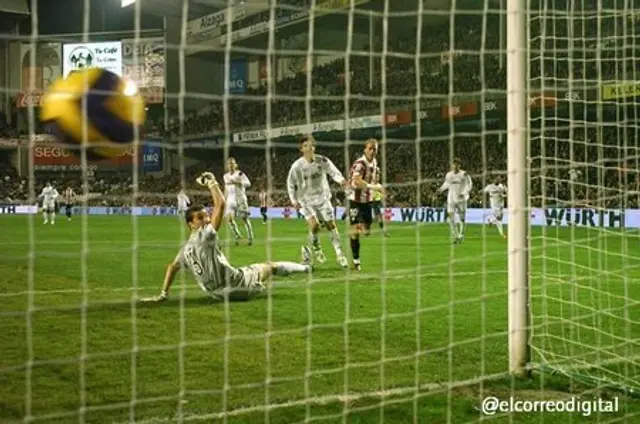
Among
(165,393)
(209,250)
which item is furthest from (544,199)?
(209,250)

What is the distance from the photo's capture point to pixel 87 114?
4.05 metres

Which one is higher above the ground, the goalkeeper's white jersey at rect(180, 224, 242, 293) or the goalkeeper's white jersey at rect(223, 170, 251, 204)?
the goalkeeper's white jersey at rect(223, 170, 251, 204)

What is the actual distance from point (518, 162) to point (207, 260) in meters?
3.36

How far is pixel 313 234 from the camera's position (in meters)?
10.3

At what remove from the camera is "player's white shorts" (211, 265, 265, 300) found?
23.9 feet

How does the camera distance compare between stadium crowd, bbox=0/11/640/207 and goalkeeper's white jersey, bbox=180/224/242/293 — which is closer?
Result: goalkeeper's white jersey, bbox=180/224/242/293

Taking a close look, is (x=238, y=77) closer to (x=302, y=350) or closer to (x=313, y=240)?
(x=313, y=240)

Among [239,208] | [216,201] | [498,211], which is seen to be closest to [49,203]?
[239,208]

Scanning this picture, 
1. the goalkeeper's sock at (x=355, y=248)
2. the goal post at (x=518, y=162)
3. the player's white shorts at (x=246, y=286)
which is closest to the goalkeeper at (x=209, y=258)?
the player's white shorts at (x=246, y=286)

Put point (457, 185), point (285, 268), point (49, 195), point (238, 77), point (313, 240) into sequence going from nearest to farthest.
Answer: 1. point (285, 268)
2. point (313, 240)
3. point (457, 185)
4. point (49, 195)
5. point (238, 77)

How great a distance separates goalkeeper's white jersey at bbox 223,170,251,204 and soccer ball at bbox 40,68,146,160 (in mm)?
10579

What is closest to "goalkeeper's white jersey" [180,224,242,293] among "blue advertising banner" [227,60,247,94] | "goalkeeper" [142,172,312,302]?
"goalkeeper" [142,172,312,302]

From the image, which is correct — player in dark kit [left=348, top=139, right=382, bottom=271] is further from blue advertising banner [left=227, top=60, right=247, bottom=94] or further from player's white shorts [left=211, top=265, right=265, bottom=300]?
blue advertising banner [left=227, top=60, right=247, bottom=94]

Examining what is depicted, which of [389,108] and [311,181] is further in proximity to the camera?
A: [389,108]
